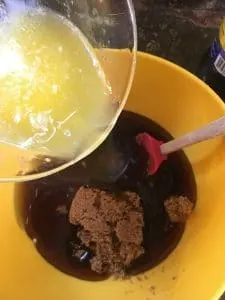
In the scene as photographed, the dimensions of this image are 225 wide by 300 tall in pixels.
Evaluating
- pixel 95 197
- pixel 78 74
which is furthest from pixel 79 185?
pixel 78 74

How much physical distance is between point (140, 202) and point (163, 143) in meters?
0.10

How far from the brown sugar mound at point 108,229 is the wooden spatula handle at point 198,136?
115 millimetres

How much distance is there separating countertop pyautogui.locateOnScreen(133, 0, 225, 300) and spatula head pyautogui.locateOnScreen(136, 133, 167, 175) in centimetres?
18

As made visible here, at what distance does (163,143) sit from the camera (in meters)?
0.84

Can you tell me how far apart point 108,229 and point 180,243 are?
0.37 feet

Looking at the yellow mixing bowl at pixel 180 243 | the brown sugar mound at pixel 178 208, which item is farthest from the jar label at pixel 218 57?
the brown sugar mound at pixel 178 208

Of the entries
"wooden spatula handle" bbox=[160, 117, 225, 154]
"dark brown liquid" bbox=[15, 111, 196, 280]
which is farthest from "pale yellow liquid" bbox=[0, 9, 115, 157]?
"dark brown liquid" bbox=[15, 111, 196, 280]

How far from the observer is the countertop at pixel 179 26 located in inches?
37.2

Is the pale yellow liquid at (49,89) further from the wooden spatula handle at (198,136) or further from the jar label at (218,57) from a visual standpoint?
the jar label at (218,57)

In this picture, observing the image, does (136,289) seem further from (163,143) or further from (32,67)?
(32,67)

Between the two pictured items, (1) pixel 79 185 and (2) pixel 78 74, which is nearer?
(2) pixel 78 74

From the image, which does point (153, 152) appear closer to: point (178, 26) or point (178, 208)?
point (178, 208)

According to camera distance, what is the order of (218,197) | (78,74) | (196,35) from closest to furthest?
(78,74) < (218,197) < (196,35)

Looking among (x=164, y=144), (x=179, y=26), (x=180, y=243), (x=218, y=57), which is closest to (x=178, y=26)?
(x=179, y=26)
